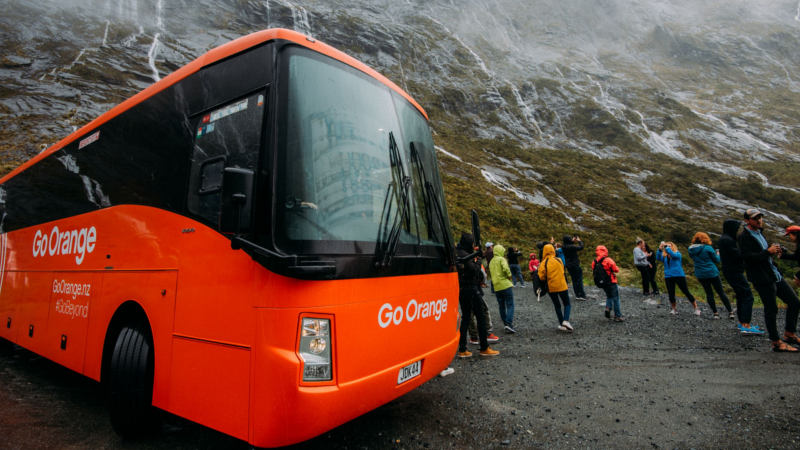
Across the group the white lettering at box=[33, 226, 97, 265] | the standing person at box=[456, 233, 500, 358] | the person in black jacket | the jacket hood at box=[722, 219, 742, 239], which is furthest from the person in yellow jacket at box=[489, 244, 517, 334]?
the white lettering at box=[33, 226, 97, 265]

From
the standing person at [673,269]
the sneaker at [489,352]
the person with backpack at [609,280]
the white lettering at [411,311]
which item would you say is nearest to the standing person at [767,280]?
the person with backpack at [609,280]

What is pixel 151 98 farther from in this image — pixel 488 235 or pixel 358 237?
pixel 488 235

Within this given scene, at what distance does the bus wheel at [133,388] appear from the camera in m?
3.47

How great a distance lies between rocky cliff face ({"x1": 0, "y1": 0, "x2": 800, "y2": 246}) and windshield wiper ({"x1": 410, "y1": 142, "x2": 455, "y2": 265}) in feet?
79.8

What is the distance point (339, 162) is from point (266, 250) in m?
0.89

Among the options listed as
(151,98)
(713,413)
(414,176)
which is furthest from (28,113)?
(713,413)

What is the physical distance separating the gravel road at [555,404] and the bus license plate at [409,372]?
2.31ft

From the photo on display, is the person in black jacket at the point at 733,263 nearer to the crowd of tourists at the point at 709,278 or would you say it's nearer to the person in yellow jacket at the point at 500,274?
the crowd of tourists at the point at 709,278

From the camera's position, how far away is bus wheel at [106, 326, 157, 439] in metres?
3.47

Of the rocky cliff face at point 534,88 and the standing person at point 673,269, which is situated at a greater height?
the rocky cliff face at point 534,88

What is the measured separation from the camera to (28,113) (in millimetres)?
37562

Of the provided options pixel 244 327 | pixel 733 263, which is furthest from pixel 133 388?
pixel 733 263

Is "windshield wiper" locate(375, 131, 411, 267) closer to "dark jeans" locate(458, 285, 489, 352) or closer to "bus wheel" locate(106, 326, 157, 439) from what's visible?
"bus wheel" locate(106, 326, 157, 439)

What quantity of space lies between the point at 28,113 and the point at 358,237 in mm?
50877
